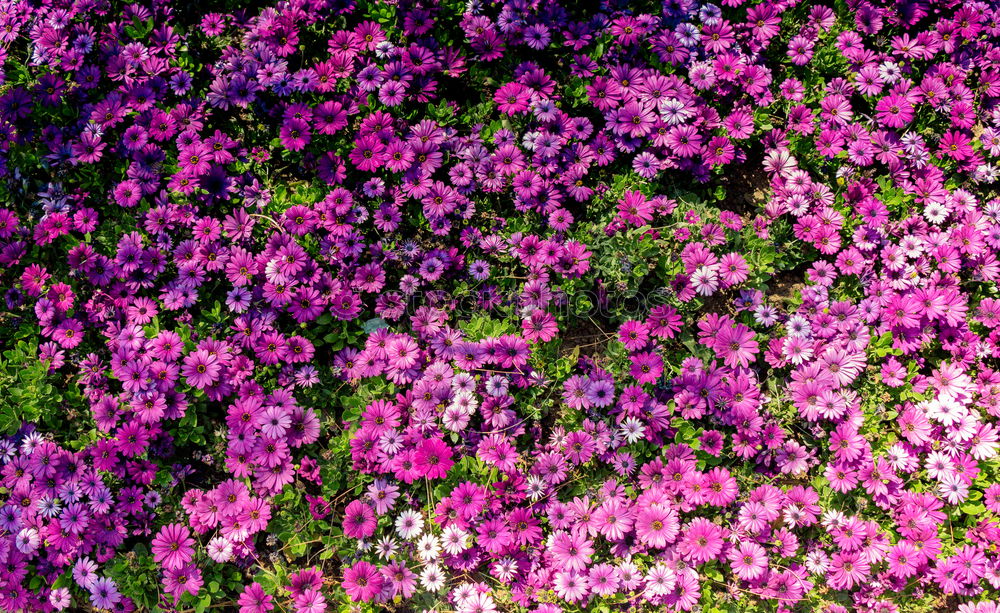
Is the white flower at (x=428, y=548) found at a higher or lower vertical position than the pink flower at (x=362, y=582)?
higher

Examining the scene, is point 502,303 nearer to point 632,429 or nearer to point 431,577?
point 632,429

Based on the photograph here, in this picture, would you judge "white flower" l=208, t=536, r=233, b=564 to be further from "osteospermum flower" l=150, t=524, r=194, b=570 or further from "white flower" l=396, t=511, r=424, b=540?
"white flower" l=396, t=511, r=424, b=540

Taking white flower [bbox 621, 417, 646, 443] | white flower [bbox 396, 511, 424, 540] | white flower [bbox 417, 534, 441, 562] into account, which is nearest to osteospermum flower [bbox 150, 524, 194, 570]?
white flower [bbox 396, 511, 424, 540]

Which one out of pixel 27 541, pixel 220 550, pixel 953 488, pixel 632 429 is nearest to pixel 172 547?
pixel 220 550

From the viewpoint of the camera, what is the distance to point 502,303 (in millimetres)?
4125

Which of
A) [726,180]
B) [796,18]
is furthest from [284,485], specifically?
[796,18]

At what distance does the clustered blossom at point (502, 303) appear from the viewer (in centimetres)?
368

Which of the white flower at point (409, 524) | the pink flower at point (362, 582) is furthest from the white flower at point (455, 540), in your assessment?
the pink flower at point (362, 582)

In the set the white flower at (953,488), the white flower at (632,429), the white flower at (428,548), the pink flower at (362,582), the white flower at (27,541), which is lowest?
the pink flower at (362,582)

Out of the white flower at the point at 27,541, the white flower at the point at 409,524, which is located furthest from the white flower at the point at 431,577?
the white flower at the point at 27,541

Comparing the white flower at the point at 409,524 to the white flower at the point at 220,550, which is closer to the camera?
the white flower at the point at 220,550

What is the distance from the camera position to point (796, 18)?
460cm

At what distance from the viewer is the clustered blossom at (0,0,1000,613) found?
3680 mm

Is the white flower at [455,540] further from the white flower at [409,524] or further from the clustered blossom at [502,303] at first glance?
A: the white flower at [409,524]
